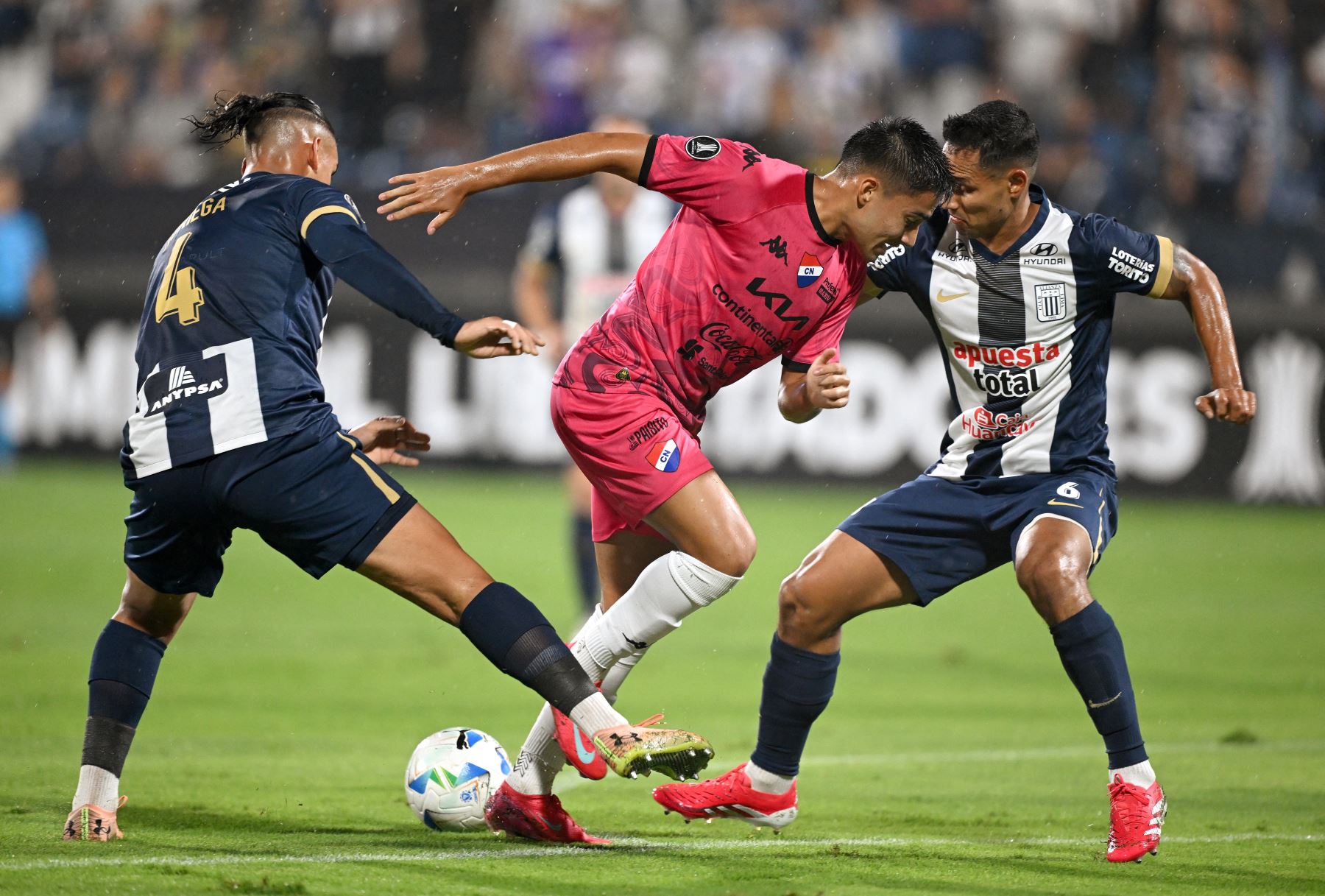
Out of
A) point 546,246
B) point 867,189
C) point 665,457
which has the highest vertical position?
point 546,246

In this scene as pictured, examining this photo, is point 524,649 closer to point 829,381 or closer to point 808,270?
point 829,381

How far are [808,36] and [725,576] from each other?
12.3 m

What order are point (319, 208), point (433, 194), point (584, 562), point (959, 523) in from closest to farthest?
point (319, 208), point (433, 194), point (959, 523), point (584, 562)

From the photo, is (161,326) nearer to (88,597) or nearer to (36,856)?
(36,856)

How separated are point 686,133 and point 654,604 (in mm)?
10909

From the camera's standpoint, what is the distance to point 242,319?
4254 millimetres

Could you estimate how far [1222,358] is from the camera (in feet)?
15.5

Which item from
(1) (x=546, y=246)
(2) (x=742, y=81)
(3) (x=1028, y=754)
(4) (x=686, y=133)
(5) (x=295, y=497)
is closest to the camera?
(5) (x=295, y=497)

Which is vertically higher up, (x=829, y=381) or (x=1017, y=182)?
(x=1017, y=182)

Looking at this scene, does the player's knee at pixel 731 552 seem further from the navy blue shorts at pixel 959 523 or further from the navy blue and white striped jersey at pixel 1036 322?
the navy blue and white striped jersey at pixel 1036 322

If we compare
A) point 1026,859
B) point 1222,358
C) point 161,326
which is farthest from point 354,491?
point 1222,358

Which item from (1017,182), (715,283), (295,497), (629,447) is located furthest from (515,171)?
(1017,182)

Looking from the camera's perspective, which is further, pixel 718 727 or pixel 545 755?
pixel 718 727

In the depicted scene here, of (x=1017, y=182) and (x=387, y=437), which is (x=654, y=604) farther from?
(x=1017, y=182)
